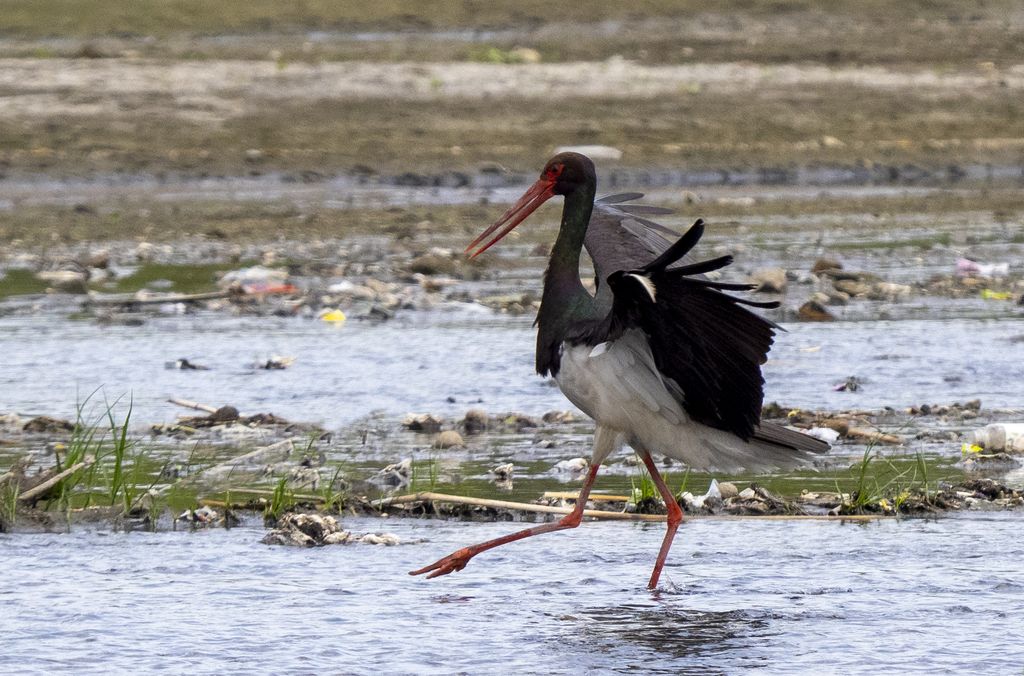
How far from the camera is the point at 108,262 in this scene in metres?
13.5

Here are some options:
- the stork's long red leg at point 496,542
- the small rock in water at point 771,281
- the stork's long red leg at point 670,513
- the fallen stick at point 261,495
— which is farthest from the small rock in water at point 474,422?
the small rock in water at point 771,281

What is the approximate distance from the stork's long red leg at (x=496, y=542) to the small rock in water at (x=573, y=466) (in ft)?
3.68

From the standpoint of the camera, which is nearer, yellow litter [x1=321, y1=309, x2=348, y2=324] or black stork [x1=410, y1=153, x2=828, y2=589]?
black stork [x1=410, y1=153, x2=828, y2=589]

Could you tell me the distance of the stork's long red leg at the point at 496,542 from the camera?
518 centimetres

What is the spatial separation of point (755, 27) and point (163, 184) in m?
12.5

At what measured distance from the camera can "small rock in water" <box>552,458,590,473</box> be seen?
673 cm

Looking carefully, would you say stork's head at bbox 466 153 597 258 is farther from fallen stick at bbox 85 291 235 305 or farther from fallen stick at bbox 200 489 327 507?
fallen stick at bbox 85 291 235 305

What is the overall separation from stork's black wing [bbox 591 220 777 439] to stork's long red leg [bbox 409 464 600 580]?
0.51 meters

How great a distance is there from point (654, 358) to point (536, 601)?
2.56 ft

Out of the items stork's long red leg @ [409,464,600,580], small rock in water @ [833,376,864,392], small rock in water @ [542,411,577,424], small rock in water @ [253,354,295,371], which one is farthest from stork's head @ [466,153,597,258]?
small rock in water @ [253,354,295,371]

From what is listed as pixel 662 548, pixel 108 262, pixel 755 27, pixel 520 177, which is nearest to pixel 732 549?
pixel 662 548

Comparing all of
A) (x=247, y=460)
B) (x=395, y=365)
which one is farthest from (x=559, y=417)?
(x=395, y=365)

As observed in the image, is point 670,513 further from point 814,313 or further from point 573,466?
point 814,313

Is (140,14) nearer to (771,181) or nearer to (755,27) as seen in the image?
(755,27)
